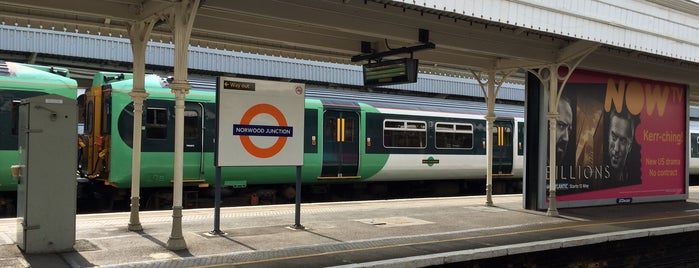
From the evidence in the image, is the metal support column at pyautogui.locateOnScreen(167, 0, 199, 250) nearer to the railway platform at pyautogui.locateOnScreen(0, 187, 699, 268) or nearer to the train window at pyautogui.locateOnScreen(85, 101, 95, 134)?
the railway platform at pyautogui.locateOnScreen(0, 187, 699, 268)

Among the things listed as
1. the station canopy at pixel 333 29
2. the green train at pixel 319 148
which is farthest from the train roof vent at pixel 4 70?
the station canopy at pixel 333 29

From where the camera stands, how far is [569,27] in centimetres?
888

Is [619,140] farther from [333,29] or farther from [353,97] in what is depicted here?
[333,29]

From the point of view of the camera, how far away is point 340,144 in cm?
1402

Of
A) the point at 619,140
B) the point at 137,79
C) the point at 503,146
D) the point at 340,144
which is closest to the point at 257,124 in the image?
the point at 137,79

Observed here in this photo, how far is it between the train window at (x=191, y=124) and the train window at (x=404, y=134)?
4.77 m

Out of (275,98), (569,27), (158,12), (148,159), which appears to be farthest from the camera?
(148,159)

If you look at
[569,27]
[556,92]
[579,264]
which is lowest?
[579,264]

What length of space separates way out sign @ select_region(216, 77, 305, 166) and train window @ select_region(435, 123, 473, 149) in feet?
25.2

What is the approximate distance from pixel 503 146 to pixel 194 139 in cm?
910

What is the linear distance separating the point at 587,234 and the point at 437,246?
2.63 m

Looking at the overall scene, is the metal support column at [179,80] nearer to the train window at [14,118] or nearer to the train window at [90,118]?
the train window at [14,118]

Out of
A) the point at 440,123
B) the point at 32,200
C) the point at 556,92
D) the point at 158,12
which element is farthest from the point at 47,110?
the point at 440,123

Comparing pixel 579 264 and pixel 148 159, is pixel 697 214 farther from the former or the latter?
pixel 148 159
